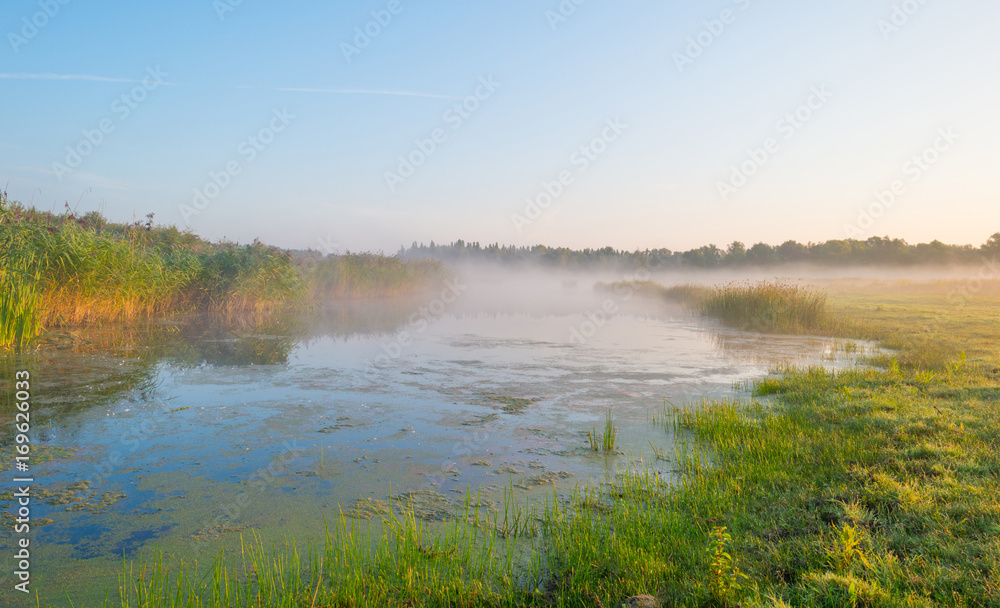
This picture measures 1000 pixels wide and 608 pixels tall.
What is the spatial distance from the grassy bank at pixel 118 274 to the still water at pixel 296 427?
29.5 inches

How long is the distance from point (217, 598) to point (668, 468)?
3.47 metres

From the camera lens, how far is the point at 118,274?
37.5 feet

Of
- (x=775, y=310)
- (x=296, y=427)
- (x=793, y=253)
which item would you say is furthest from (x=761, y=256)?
(x=296, y=427)

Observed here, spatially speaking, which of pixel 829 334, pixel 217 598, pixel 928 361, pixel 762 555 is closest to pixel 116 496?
pixel 217 598

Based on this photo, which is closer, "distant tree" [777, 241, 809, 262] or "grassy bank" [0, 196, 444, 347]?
"grassy bank" [0, 196, 444, 347]

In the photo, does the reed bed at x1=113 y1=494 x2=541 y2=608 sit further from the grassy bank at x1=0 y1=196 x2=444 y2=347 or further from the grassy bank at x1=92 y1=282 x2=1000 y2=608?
the grassy bank at x1=0 y1=196 x2=444 y2=347

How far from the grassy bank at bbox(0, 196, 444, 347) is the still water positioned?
0.75 metres

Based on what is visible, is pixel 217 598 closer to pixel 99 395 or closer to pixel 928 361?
pixel 99 395

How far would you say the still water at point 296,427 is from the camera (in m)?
Answer: 3.41

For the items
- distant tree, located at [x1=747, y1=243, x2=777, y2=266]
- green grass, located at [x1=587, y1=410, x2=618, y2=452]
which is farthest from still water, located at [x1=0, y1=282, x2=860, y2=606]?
distant tree, located at [x1=747, y1=243, x2=777, y2=266]

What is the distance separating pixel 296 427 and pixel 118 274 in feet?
28.1

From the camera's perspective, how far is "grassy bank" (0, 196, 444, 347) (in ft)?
28.8

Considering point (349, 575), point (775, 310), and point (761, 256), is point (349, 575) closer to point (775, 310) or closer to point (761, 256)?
point (775, 310)

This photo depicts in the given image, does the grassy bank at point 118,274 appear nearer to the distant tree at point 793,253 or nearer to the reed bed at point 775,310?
the reed bed at point 775,310
